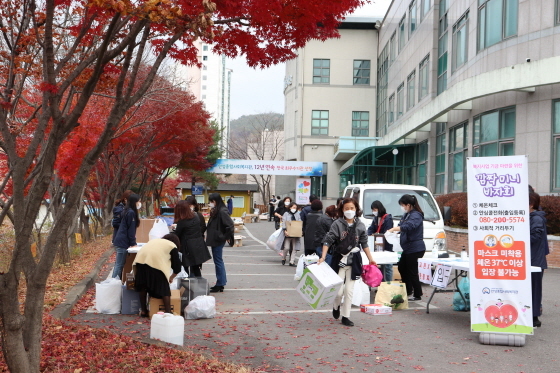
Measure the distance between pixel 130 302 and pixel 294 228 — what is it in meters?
7.95

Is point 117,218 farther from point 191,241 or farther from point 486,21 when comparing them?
point 486,21

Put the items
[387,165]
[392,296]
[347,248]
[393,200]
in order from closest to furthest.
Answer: [347,248]
[392,296]
[393,200]
[387,165]

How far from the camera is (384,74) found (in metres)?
49.6

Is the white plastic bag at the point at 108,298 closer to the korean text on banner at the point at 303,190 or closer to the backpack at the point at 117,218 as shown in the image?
the backpack at the point at 117,218

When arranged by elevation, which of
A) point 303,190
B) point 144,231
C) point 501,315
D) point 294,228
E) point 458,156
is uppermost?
point 458,156

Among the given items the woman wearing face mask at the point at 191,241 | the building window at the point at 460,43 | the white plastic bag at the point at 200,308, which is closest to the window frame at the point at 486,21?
the building window at the point at 460,43

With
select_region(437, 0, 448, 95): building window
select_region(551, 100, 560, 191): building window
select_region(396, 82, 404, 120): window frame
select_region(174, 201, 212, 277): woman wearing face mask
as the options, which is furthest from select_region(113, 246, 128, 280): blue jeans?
select_region(396, 82, 404, 120): window frame

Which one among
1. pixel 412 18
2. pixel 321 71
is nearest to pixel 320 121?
pixel 321 71

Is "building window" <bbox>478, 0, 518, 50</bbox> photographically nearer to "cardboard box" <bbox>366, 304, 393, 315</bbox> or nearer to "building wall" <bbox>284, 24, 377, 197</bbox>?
"cardboard box" <bbox>366, 304, 393, 315</bbox>

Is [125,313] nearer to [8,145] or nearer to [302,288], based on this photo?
[302,288]

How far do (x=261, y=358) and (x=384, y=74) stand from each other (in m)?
44.5

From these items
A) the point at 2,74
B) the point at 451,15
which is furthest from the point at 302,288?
the point at 451,15

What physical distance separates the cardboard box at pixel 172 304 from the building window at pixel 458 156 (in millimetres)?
17417

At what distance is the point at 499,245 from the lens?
26.1 ft
